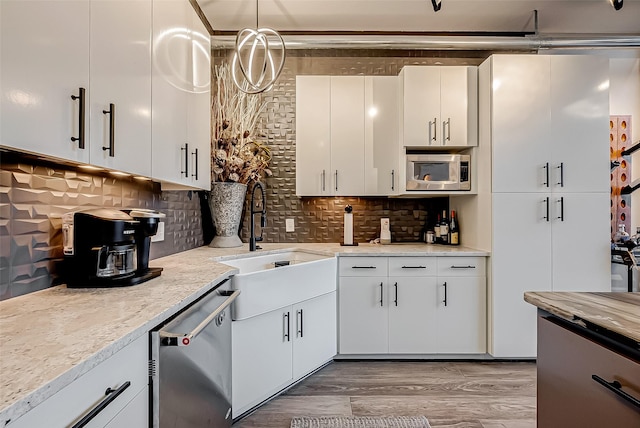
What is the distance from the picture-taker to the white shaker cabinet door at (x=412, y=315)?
112 inches

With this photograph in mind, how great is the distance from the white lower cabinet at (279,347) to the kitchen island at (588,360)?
139 centimetres

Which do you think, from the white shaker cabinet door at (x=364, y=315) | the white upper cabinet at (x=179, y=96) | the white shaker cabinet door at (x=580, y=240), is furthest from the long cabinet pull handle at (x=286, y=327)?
the white shaker cabinet door at (x=580, y=240)

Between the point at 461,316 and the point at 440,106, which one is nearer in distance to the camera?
the point at 461,316

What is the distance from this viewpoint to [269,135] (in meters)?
3.46

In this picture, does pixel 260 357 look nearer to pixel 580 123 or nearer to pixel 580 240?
pixel 580 240

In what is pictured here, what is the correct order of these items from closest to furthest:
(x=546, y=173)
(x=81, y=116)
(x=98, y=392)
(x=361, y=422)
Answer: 1. (x=98, y=392)
2. (x=81, y=116)
3. (x=361, y=422)
4. (x=546, y=173)

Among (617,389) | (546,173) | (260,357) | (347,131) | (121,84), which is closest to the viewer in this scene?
(617,389)

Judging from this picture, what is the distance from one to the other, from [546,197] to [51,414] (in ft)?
10.2

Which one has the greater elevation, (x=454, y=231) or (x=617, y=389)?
(x=454, y=231)

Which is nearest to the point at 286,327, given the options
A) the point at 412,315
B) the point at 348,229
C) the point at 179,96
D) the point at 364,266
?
the point at 364,266

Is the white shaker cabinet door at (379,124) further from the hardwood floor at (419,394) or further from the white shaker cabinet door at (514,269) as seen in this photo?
the hardwood floor at (419,394)

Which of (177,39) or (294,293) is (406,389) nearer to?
(294,293)

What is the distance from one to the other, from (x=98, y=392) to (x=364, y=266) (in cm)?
223

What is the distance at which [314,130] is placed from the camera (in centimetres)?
323
